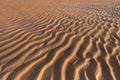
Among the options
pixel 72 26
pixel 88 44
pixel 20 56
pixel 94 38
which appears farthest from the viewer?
pixel 72 26

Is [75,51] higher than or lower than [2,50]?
lower

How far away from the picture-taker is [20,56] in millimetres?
3602

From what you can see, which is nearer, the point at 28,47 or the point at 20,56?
the point at 20,56

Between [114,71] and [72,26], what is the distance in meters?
3.02

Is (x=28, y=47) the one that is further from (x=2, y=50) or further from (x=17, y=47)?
(x=2, y=50)

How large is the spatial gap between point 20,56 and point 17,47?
0.45 metres

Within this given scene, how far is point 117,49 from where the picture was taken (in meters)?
4.22

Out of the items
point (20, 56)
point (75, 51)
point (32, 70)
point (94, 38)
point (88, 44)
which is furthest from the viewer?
point (94, 38)

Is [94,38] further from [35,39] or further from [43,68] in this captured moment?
[43,68]

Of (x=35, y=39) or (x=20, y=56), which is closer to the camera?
(x=20, y=56)

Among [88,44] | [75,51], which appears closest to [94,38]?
[88,44]

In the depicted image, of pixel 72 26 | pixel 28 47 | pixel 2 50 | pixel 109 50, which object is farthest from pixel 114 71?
pixel 72 26

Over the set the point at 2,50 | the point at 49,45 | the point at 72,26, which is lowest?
the point at 72,26

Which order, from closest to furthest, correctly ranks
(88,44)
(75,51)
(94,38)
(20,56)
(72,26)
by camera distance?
1. (20,56)
2. (75,51)
3. (88,44)
4. (94,38)
5. (72,26)
